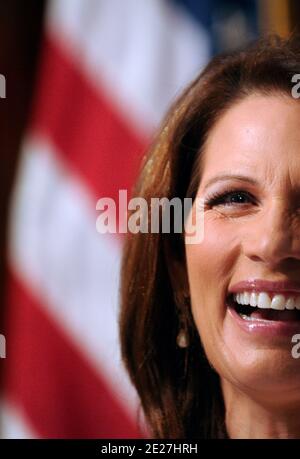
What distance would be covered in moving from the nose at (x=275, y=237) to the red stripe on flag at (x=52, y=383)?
1.26ft

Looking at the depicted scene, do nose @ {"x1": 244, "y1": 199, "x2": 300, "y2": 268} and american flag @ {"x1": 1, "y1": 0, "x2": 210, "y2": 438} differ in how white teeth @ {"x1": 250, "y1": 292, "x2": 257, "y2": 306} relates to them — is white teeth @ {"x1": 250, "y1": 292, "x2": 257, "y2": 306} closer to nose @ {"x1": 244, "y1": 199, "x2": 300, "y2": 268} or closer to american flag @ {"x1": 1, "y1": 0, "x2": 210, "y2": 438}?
nose @ {"x1": 244, "y1": 199, "x2": 300, "y2": 268}

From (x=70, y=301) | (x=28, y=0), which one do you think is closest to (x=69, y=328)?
(x=70, y=301)

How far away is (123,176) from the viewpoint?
104 centimetres

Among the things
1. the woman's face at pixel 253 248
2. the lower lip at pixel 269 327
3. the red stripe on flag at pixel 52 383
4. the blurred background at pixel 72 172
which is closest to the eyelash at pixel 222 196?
the woman's face at pixel 253 248

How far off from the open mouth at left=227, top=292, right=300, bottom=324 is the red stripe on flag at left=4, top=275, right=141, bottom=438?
326 mm

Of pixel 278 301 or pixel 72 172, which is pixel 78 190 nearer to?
pixel 72 172

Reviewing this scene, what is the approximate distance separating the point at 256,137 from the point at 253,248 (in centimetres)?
10

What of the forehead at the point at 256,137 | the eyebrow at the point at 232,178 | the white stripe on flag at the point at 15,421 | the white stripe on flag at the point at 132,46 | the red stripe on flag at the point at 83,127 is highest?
the white stripe on flag at the point at 132,46

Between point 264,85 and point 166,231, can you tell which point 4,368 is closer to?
point 166,231

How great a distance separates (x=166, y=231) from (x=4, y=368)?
380mm

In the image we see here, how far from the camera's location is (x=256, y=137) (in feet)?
2.36

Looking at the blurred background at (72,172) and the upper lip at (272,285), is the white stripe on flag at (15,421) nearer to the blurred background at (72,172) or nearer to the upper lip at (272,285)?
the blurred background at (72,172)

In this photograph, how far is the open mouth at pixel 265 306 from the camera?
718mm

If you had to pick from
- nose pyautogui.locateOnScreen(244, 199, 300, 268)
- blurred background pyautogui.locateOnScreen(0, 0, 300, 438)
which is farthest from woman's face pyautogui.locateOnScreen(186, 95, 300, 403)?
blurred background pyautogui.locateOnScreen(0, 0, 300, 438)
